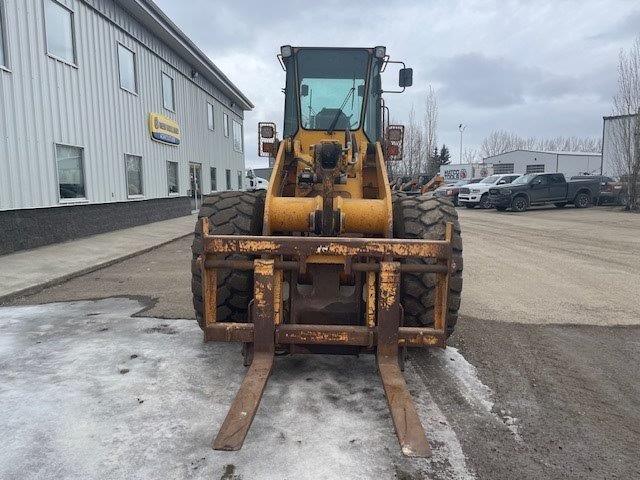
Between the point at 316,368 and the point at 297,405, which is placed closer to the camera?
the point at 297,405

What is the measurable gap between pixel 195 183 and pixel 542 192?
17.0 m

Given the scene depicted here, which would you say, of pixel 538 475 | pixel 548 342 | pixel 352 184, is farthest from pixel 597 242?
pixel 538 475

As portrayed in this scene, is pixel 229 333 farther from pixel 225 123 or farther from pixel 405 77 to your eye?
pixel 225 123

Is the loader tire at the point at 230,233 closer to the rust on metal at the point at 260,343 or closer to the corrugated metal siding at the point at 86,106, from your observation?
the rust on metal at the point at 260,343

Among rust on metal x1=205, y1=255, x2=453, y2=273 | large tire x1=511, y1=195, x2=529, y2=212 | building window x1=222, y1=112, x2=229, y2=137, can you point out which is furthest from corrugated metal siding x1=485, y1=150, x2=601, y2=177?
rust on metal x1=205, y1=255, x2=453, y2=273

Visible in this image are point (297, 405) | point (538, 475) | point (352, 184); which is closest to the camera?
point (538, 475)

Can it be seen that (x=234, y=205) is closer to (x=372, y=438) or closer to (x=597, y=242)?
(x=372, y=438)

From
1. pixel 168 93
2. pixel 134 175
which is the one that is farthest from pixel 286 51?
pixel 168 93

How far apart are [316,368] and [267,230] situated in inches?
47.8

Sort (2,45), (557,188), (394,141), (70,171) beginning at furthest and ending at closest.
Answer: (557,188) → (70,171) → (2,45) → (394,141)

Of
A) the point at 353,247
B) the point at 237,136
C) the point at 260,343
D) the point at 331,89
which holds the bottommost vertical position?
the point at 260,343

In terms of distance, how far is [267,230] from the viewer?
3934 millimetres

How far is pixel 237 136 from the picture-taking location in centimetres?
2850

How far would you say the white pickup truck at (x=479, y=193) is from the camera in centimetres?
2575
